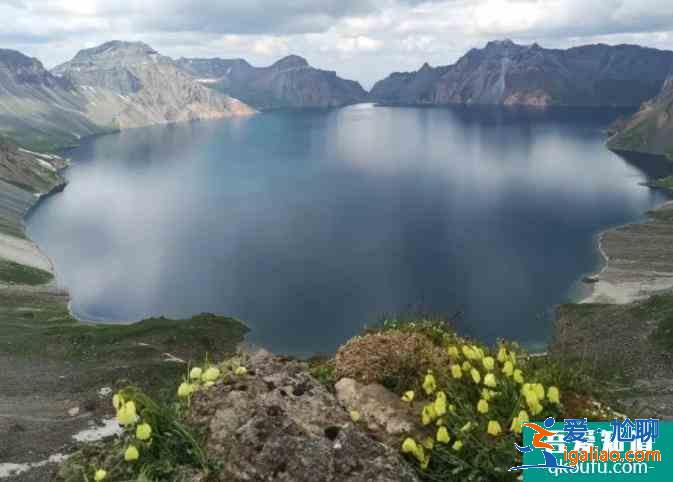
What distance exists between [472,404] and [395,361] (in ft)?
5.48

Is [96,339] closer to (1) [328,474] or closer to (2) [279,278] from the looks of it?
(2) [279,278]

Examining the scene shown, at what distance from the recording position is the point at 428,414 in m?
9.15

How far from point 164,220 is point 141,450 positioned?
146m

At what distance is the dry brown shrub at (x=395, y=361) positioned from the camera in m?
10.5

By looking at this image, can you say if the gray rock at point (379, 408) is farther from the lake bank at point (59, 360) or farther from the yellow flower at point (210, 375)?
the lake bank at point (59, 360)

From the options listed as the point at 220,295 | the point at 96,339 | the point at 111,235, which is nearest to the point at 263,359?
the point at 96,339

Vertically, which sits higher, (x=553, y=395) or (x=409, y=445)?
(x=553, y=395)

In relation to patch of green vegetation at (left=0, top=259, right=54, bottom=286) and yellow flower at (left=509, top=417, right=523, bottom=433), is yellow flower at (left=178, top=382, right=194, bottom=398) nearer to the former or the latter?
yellow flower at (left=509, top=417, right=523, bottom=433)

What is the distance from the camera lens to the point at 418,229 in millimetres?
128750

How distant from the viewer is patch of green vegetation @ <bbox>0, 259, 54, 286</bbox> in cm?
9781

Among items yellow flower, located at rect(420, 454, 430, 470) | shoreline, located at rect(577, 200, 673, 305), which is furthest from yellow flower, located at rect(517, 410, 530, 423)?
shoreline, located at rect(577, 200, 673, 305)

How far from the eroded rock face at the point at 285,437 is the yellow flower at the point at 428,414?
2.11 ft

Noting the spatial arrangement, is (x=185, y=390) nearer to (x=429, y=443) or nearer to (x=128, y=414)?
(x=128, y=414)

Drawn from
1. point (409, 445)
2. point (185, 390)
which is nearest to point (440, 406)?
point (409, 445)
